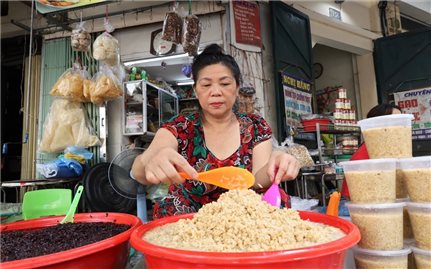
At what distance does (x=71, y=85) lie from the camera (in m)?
3.27

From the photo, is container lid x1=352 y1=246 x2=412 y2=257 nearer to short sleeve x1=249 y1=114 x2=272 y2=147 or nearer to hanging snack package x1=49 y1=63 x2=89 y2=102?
short sleeve x1=249 y1=114 x2=272 y2=147

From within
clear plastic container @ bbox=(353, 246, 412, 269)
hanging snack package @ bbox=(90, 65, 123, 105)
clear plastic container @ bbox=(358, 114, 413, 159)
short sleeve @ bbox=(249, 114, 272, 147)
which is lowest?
clear plastic container @ bbox=(353, 246, 412, 269)

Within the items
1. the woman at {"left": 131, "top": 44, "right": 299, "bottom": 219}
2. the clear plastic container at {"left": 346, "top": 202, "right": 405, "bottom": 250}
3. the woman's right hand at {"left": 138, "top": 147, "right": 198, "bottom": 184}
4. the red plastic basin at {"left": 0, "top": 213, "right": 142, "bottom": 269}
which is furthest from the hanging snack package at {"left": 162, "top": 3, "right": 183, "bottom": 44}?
the clear plastic container at {"left": 346, "top": 202, "right": 405, "bottom": 250}

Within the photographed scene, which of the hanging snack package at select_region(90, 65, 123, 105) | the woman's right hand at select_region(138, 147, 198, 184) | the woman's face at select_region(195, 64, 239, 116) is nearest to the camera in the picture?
the woman's right hand at select_region(138, 147, 198, 184)

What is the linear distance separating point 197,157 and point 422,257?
0.95m

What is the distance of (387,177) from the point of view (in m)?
0.72

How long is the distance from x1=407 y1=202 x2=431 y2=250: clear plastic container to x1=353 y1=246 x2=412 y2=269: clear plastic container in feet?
0.12

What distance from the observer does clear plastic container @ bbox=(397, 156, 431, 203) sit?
2.29 ft

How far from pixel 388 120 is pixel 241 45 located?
9.89 ft

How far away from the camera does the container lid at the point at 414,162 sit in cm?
71

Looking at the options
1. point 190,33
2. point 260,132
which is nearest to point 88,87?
point 190,33

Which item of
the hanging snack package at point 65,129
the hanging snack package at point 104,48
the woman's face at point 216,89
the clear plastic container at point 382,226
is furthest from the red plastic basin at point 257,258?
Result: the hanging snack package at point 65,129

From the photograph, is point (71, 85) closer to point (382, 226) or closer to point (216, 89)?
point (216, 89)

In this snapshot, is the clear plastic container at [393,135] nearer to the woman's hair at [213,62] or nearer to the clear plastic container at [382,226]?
the clear plastic container at [382,226]
